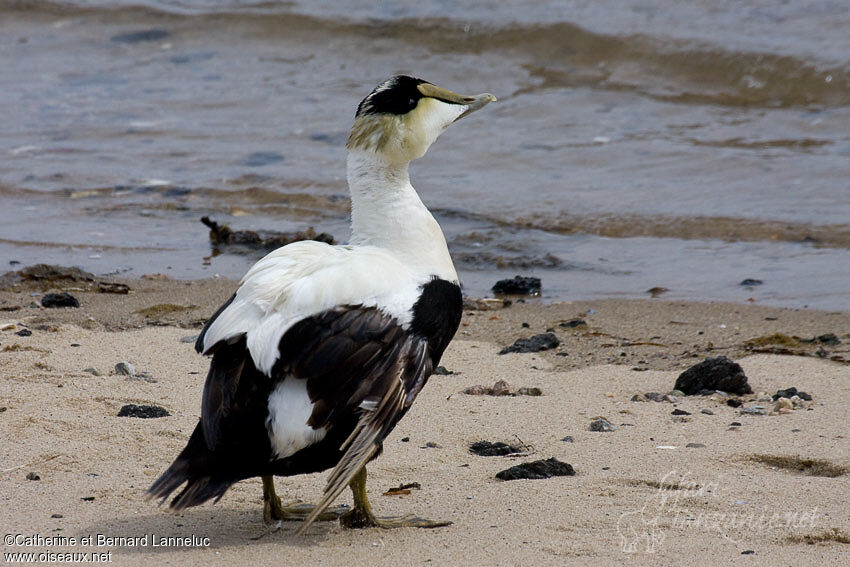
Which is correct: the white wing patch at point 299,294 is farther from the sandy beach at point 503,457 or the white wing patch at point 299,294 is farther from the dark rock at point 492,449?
the dark rock at point 492,449

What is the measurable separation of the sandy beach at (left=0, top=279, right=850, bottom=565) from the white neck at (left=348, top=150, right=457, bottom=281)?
0.86 m

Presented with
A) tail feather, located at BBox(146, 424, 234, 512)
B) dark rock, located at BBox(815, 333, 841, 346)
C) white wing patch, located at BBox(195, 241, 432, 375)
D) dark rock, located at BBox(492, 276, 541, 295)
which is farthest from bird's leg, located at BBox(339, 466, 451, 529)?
dark rock, located at BBox(492, 276, 541, 295)

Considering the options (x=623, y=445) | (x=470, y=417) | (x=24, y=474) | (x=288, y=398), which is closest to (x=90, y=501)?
(x=24, y=474)

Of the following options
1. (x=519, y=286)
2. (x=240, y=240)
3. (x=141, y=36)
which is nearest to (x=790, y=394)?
(x=519, y=286)

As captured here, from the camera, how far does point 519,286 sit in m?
7.25

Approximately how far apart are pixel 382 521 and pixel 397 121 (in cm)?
150

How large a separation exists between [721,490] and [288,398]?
1624 millimetres

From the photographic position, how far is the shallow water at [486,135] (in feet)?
27.4

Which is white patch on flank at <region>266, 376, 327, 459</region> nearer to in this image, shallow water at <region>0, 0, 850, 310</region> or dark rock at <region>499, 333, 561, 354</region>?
dark rock at <region>499, 333, 561, 354</region>

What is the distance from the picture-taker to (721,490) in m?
4.02

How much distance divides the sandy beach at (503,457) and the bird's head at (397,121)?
124 cm

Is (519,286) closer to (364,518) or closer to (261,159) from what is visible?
(364,518)

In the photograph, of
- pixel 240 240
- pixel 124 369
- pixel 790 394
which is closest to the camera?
pixel 790 394

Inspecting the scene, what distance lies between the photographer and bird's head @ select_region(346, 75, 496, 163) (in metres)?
4.25
